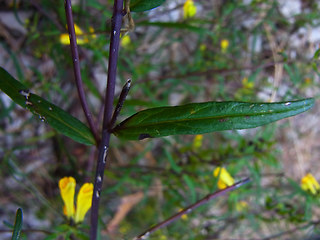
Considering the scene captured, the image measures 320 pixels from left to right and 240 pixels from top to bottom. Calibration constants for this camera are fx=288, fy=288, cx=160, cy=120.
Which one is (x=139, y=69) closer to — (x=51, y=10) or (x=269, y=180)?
(x=51, y=10)

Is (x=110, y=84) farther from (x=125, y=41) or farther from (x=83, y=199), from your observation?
(x=125, y=41)

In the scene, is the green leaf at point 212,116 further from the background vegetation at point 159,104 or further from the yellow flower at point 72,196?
the background vegetation at point 159,104

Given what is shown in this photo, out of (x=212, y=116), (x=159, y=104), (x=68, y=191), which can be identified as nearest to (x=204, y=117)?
(x=212, y=116)

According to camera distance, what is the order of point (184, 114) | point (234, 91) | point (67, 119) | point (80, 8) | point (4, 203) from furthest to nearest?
point (234, 91), point (4, 203), point (80, 8), point (67, 119), point (184, 114)

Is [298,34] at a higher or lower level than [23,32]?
higher

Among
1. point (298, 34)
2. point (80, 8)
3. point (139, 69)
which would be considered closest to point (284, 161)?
point (298, 34)

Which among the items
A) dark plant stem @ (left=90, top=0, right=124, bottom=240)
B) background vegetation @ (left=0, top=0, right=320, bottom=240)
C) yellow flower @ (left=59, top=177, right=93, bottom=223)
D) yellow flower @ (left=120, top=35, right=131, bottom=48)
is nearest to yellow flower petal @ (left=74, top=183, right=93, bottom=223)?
yellow flower @ (left=59, top=177, right=93, bottom=223)

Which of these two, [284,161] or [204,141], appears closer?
[204,141]
